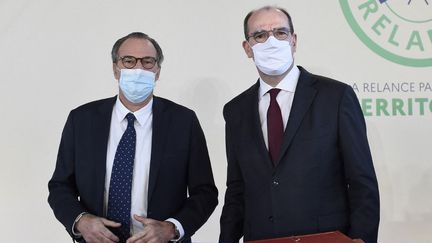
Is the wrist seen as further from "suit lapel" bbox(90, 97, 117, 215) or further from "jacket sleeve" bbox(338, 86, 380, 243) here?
"jacket sleeve" bbox(338, 86, 380, 243)

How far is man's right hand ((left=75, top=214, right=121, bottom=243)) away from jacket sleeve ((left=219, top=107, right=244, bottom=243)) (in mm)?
389

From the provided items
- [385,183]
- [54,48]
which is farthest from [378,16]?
[54,48]

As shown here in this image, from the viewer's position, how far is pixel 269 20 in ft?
6.23

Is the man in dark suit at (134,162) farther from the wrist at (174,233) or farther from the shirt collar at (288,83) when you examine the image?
the shirt collar at (288,83)

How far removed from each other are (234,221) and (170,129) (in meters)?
0.41

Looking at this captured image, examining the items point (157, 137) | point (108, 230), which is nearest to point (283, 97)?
point (157, 137)

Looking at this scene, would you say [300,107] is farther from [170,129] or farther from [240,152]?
[170,129]

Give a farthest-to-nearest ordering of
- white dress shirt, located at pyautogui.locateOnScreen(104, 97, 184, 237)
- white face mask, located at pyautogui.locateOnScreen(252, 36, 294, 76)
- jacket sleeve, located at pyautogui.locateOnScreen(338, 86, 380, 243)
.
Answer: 1. white dress shirt, located at pyautogui.locateOnScreen(104, 97, 184, 237)
2. white face mask, located at pyautogui.locateOnScreen(252, 36, 294, 76)
3. jacket sleeve, located at pyautogui.locateOnScreen(338, 86, 380, 243)

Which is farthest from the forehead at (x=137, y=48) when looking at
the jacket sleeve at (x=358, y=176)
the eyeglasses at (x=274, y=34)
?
the jacket sleeve at (x=358, y=176)

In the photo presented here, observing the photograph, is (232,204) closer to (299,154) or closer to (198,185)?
(198,185)

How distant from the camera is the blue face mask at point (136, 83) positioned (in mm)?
1982

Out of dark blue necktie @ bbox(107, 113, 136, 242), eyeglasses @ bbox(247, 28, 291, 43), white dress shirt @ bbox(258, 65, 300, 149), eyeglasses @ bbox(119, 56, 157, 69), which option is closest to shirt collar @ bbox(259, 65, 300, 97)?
white dress shirt @ bbox(258, 65, 300, 149)

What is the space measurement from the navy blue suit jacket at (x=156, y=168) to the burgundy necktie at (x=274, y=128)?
0.36 m

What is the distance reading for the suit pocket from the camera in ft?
5.79
